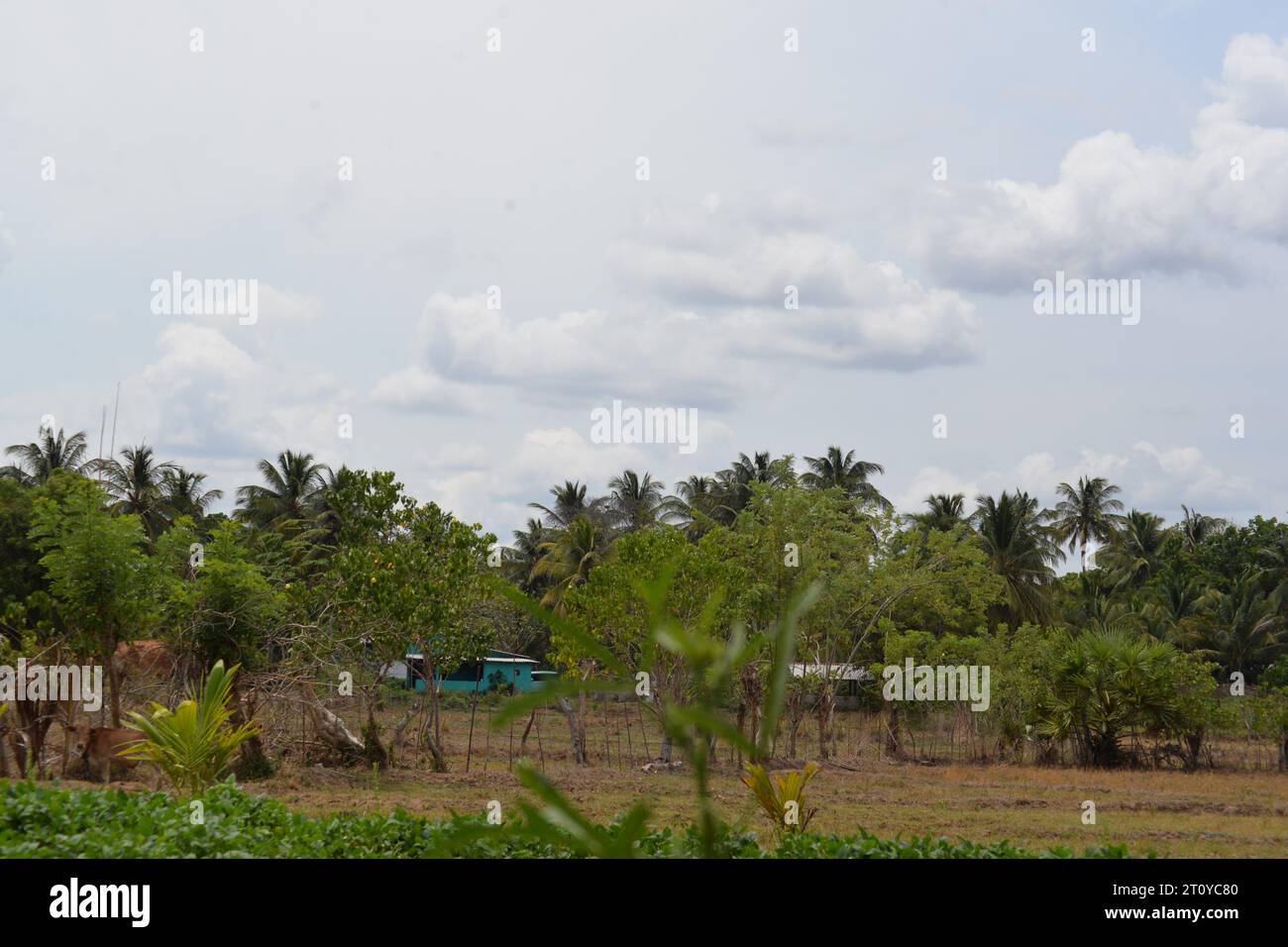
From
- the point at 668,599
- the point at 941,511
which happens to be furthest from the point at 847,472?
the point at 668,599

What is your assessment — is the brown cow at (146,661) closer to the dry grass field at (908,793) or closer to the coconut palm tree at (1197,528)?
the dry grass field at (908,793)

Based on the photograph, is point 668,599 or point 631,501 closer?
point 668,599

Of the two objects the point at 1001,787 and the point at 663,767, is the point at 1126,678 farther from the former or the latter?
the point at 663,767

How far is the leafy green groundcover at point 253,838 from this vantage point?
16.4 feet

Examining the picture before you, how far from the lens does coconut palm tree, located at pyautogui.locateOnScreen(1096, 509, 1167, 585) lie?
41125mm

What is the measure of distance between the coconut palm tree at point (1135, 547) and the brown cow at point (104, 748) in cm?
3549

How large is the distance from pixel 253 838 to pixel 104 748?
27.5ft

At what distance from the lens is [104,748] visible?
12.7 m

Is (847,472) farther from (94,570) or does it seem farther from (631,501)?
(94,570)

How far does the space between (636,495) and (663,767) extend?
20.5 m

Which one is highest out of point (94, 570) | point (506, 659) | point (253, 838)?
point (94, 570)

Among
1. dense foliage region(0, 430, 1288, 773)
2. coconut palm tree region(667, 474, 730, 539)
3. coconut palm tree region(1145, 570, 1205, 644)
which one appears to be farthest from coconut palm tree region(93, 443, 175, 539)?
coconut palm tree region(1145, 570, 1205, 644)

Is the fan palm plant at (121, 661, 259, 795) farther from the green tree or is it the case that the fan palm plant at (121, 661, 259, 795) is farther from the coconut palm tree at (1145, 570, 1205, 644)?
the coconut palm tree at (1145, 570, 1205, 644)

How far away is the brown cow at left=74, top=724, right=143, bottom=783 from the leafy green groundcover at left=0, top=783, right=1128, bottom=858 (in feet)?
22.5
